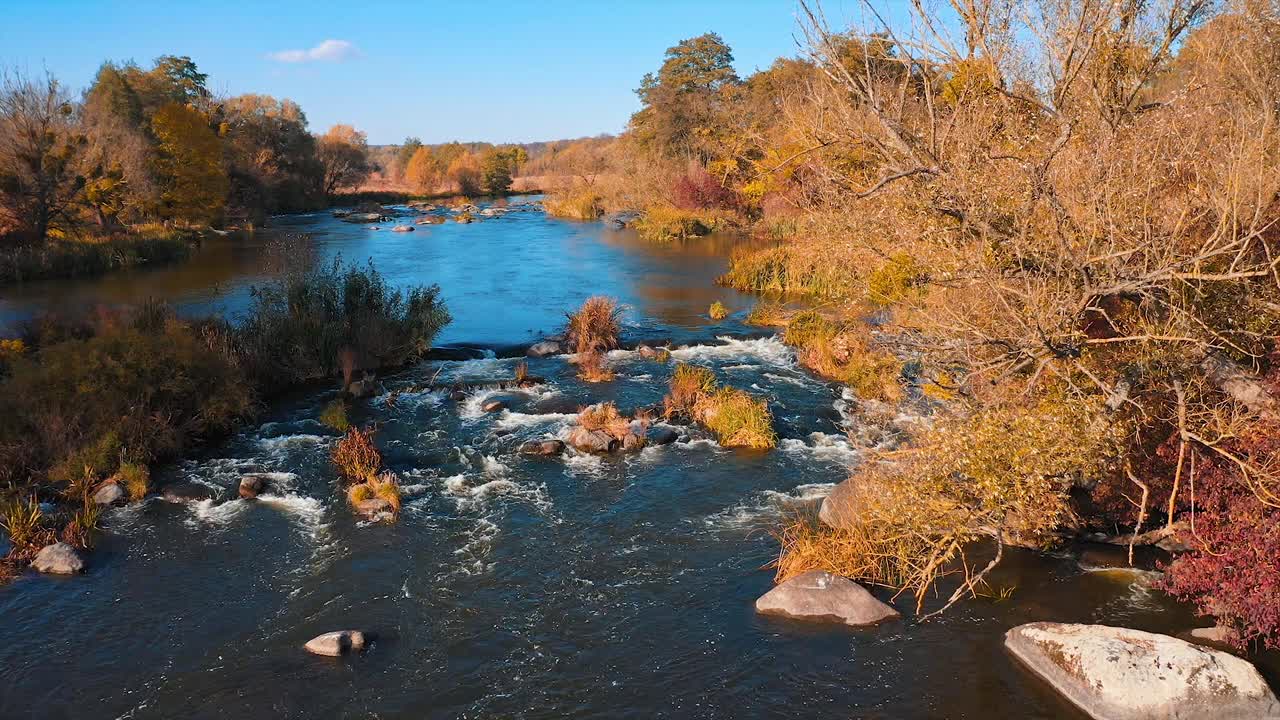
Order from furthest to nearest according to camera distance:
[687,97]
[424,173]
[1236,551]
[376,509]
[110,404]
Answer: [424,173] < [687,97] < [110,404] < [376,509] < [1236,551]

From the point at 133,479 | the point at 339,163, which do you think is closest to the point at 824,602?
the point at 133,479

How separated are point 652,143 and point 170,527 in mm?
55356

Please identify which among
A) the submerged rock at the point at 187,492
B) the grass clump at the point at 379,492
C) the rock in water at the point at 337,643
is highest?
the grass clump at the point at 379,492

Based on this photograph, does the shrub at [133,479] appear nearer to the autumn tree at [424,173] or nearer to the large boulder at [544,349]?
the large boulder at [544,349]

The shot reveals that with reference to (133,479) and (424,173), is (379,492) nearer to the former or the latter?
(133,479)

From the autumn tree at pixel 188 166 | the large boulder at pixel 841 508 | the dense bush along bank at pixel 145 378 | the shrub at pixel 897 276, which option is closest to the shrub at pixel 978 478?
the large boulder at pixel 841 508

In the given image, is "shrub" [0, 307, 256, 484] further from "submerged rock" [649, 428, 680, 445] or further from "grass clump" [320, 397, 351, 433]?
"submerged rock" [649, 428, 680, 445]

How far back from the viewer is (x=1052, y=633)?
9.77 metres

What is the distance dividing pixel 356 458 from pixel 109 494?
409 cm

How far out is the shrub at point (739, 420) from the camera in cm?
1672

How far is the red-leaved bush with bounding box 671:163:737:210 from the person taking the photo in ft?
186

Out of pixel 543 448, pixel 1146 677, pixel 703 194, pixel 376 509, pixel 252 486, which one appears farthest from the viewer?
pixel 703 194

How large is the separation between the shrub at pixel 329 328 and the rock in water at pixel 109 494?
5.61m

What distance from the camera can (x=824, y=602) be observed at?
1089cm
